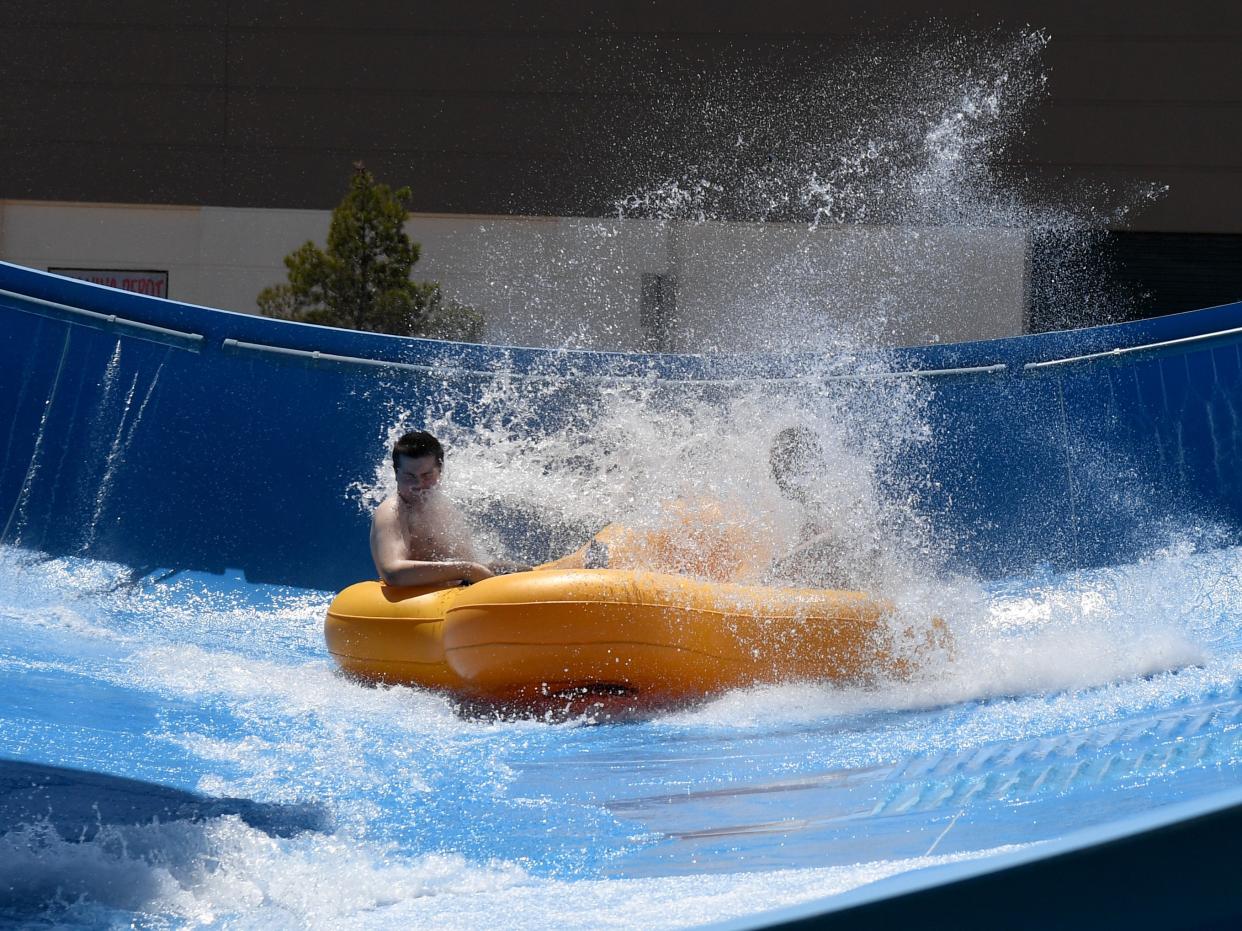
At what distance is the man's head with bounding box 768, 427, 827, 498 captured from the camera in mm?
5242

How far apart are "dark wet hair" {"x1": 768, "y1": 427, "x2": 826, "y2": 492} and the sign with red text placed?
11.1 m

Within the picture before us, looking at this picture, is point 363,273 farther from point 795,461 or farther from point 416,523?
point 416,523

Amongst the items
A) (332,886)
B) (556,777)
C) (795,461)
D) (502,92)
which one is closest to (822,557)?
(795,461)

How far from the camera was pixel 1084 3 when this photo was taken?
13703mm

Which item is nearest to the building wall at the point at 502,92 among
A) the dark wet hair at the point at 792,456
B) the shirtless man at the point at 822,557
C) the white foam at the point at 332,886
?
the dark wet hair at the point at 792,456

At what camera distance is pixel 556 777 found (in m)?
3.45

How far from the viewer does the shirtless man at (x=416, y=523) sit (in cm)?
463

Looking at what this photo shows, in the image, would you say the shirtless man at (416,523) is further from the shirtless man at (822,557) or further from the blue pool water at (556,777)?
the shirtless man at (822,557)

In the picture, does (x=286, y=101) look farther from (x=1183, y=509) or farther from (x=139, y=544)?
(x=1183, y=509)

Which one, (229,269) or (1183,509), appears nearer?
(1183,509)

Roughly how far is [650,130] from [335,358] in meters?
7.87

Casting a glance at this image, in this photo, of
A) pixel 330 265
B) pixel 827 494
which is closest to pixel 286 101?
pixel 330 265

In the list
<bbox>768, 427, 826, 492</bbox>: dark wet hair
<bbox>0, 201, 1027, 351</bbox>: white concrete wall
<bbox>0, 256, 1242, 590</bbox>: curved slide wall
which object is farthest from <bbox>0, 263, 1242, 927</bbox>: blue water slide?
<bbox>0, 201, 1027, 351</bbox>: white concrete wall

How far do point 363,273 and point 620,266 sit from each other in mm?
3012
